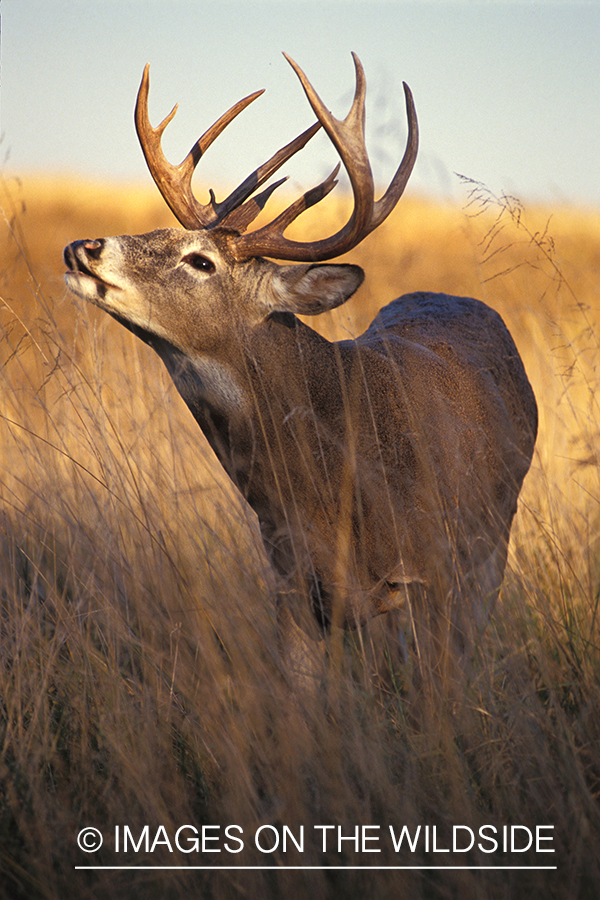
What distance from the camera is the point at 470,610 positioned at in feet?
10.7

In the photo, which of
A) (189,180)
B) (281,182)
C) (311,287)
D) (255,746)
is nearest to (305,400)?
(311,287)

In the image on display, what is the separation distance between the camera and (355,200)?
348cm

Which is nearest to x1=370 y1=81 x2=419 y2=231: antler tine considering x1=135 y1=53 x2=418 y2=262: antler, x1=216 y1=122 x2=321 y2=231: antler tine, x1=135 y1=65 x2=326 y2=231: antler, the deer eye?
x1=135 y1=53 x2=418 y2=262: antler

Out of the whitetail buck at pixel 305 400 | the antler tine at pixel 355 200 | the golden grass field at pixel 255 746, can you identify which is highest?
the antler tine at pixel 355 200

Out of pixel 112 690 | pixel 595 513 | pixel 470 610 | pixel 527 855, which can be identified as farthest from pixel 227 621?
pixel 595 513

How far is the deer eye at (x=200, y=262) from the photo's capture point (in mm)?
3529

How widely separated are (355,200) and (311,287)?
41cm

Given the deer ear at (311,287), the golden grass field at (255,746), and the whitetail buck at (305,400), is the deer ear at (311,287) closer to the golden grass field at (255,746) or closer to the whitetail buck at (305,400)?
the whitetail buck at (305,400)

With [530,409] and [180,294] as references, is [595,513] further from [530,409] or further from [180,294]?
[180,294]

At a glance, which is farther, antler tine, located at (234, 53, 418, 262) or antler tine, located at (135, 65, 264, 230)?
antler tine, located at (135, 65, 264, 230)

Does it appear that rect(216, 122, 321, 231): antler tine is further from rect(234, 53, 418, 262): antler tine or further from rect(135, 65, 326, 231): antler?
rect(234, 53, 418, 262): antler tine

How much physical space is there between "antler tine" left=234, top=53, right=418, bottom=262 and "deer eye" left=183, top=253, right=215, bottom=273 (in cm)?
14

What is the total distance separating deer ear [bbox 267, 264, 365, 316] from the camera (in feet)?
11.4

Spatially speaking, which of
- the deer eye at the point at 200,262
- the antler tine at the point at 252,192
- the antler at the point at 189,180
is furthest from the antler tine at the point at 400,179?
the deer eye at the point at 200,262
